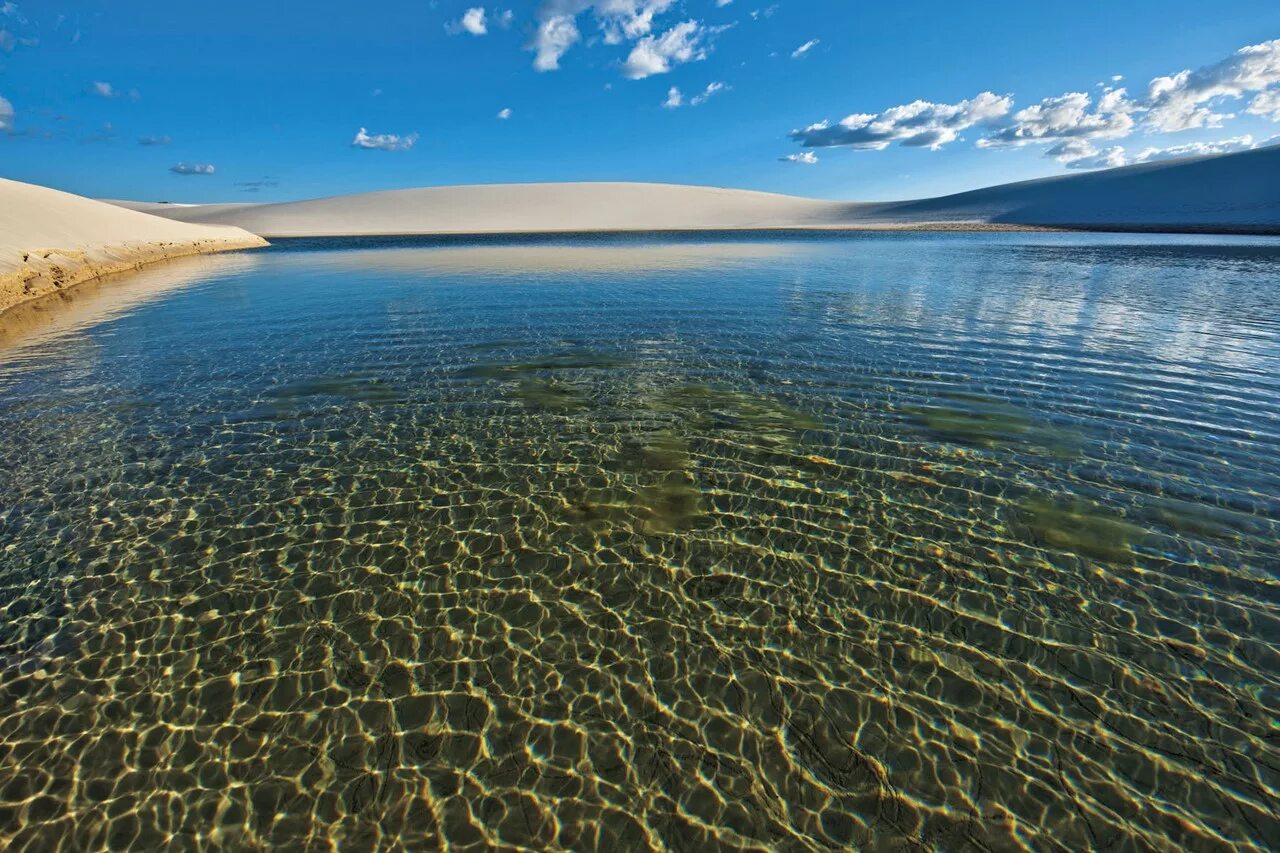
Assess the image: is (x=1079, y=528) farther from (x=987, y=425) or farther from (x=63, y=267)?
(x=63, y=267)

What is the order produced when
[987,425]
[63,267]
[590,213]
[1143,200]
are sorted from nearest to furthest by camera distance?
1. [987,425]
2. [63,267]
3. [1143,200]
4. [590,213]

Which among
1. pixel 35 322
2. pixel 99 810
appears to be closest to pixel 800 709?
pixel 99 810

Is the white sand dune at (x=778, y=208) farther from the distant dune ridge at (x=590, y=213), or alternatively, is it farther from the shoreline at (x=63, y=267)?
the shoreline at (x=63, y=267)

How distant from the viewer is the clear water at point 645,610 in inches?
147

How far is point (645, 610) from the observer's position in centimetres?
535

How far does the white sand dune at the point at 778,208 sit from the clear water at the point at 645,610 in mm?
91311

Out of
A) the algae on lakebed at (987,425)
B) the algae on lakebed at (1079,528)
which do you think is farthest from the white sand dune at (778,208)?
the algae on lakebed at (1079,528)

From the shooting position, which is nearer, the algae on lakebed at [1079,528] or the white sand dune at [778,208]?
the algae on lakebed at [1079,528]

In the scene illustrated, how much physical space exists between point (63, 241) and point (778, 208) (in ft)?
418

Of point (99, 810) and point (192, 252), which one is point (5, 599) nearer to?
point (99, 810)

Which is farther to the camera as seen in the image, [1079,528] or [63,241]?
[63,241]

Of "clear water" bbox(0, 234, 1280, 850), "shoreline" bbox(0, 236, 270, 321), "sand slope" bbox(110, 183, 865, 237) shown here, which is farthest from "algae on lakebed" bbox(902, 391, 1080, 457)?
"sand slope" bbox(110, 183, 865, 237)

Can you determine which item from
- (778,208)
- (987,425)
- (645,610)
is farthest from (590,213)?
(645,610)

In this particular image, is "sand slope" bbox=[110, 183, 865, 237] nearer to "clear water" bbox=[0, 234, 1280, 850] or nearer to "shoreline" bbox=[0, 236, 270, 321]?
"shoreline" bbox=[0, 236, 270, 321]
